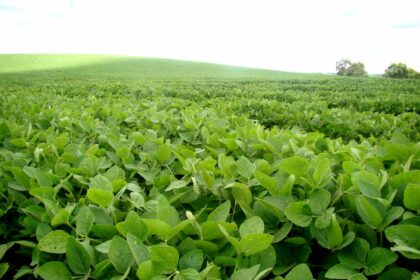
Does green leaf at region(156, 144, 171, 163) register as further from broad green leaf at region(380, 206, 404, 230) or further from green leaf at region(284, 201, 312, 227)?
broad green leaf at region(380, 206, 404, 230)

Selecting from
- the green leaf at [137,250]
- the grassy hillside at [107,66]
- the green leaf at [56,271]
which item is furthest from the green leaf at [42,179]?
the grassy hillside at [107,66]

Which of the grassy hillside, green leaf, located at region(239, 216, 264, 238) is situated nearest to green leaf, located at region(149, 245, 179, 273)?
green leaf, located at region(239, 216, 264, 238)

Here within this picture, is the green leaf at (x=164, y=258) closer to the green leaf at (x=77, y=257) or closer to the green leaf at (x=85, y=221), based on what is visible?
the green leaf at (x=77, y=257)

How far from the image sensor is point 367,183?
3.99ft

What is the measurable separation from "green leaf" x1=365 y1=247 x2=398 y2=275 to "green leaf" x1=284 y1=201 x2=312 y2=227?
209 mm

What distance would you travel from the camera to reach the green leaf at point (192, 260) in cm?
101

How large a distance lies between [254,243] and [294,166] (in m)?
0.50

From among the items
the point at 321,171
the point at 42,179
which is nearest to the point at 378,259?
the point at 321,171

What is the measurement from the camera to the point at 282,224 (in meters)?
1.29

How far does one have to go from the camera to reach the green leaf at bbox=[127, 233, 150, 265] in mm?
961

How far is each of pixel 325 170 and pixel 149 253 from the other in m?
0.70

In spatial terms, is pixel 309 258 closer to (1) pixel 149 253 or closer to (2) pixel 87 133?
(1) pixel 149 253

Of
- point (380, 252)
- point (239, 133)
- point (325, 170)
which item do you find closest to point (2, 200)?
point (239, 133)

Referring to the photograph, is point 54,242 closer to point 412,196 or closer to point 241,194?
point 241,194
